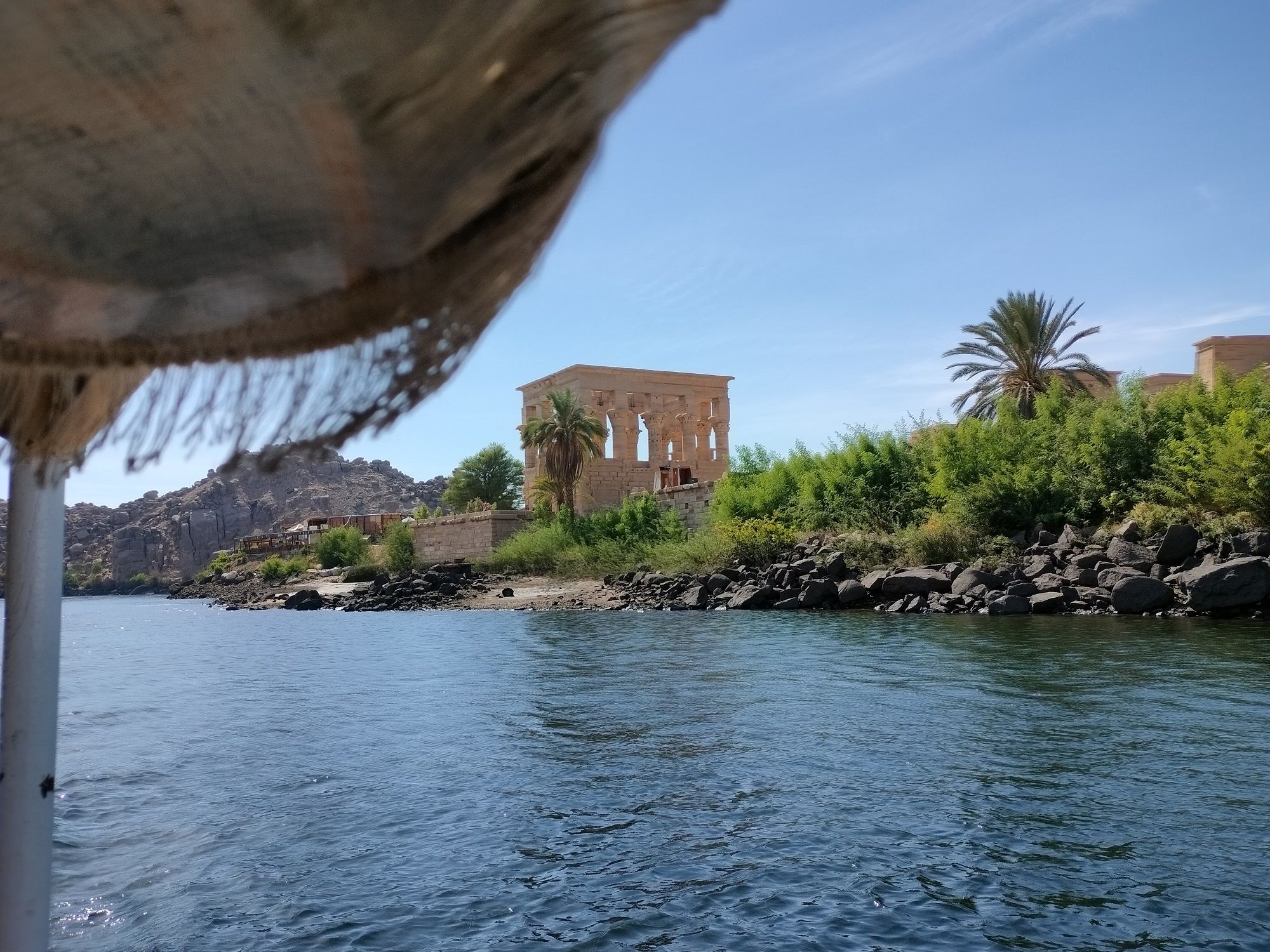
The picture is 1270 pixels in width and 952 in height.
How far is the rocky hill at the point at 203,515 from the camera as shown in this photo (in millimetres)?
105750

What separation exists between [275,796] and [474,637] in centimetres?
1244

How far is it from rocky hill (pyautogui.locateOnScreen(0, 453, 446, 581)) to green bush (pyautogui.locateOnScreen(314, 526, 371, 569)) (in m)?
46.6

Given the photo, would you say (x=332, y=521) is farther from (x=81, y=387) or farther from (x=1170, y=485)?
(x=81, y=387)

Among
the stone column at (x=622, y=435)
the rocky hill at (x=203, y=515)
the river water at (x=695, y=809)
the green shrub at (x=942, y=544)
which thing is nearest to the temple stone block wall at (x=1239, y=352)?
the green shrub at (x=942, y=544)

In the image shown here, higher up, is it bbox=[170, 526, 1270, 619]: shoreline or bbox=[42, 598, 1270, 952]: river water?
bbox=[170, 526, 1270, 619]: shoreline

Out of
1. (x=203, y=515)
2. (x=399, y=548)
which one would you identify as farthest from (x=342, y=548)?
(x=203, y=515)

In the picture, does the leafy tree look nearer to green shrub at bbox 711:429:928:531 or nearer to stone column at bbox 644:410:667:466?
stone column at bbox 644:410:667:466

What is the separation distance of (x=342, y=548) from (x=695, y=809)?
143ft

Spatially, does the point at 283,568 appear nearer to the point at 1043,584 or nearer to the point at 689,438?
the point at 689,438

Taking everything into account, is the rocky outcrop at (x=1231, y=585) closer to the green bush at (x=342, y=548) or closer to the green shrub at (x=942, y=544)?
the green shrub at (x=942, y=544)

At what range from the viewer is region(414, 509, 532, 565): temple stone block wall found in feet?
127

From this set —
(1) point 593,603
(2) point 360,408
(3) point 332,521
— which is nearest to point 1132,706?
(2) point 360,408

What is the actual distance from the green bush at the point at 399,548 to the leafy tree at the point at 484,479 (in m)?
7.08

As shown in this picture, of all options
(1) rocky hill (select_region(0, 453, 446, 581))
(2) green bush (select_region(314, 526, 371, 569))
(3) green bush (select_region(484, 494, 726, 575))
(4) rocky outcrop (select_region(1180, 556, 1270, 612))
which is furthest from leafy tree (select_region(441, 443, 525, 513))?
(1) rocky hill (select_region(0, 453, 446, 581))
